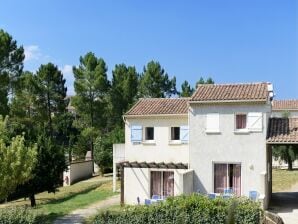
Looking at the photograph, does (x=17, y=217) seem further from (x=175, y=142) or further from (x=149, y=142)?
(x=175, y=142)

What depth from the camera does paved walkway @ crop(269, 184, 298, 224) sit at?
65.3 ft

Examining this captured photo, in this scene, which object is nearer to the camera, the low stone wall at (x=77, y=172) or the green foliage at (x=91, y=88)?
the low stone wall at (x=77, y=172)

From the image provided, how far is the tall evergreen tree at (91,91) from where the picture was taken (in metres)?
53.0

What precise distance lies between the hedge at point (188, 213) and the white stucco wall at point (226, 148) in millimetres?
6076

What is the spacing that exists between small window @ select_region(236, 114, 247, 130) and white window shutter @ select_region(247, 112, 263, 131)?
0.39 metres

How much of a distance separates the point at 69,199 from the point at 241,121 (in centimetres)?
1551

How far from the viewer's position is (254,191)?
22.4 m

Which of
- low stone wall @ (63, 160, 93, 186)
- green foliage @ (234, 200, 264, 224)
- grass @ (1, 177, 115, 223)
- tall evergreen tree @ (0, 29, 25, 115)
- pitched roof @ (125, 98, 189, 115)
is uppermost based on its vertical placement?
tall evergreen tree @ (0, 29, 25, 115)

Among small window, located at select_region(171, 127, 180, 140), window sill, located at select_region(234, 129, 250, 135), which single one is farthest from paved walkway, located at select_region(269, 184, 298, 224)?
small window, located at select_region(171, 127, 180, 140)

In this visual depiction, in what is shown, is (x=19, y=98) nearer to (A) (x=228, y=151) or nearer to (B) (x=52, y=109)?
(B) (x=52, y=109)

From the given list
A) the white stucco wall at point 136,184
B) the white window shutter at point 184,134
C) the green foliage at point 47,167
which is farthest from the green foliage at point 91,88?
the white window shutter at point 184,134

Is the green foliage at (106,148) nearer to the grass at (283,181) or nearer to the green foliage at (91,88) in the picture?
the green foliage at (91,88)

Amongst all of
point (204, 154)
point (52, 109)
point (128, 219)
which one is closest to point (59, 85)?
point (52, 109)

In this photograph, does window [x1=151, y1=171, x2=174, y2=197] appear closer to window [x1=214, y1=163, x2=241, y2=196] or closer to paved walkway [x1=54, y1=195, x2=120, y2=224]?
paved walkway [x1=54, y1=195, x2=120, y2=224]
